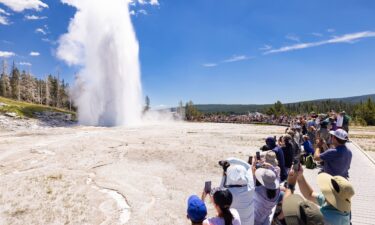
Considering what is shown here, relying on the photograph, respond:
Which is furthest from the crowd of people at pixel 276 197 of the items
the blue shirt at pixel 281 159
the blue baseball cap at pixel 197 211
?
the blue shirt at pixel 281 159

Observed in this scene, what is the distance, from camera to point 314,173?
40.1 feet

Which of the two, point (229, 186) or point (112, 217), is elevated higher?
point (229, 186)

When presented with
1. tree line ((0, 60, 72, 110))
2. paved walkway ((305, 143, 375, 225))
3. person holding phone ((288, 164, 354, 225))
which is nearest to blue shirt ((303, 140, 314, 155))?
paved walkway ((305, 143, 375, 225))

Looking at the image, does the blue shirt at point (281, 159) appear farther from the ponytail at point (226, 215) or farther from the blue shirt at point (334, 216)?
the ponytail at point (226, 215)

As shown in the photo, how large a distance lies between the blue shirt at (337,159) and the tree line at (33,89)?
10181 cm

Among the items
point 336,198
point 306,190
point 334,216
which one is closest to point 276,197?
point 306,190

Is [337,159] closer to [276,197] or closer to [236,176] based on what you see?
[276,197]

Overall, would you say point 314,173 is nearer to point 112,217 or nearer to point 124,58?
point 112,217

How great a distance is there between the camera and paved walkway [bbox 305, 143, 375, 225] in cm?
765

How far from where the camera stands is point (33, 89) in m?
106

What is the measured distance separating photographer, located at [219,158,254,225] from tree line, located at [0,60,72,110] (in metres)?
102

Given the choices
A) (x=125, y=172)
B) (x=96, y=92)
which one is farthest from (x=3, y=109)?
(x=125, y=172)

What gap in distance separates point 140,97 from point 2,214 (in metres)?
56.1

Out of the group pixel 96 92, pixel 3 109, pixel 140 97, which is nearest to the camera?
pixel 3 109
